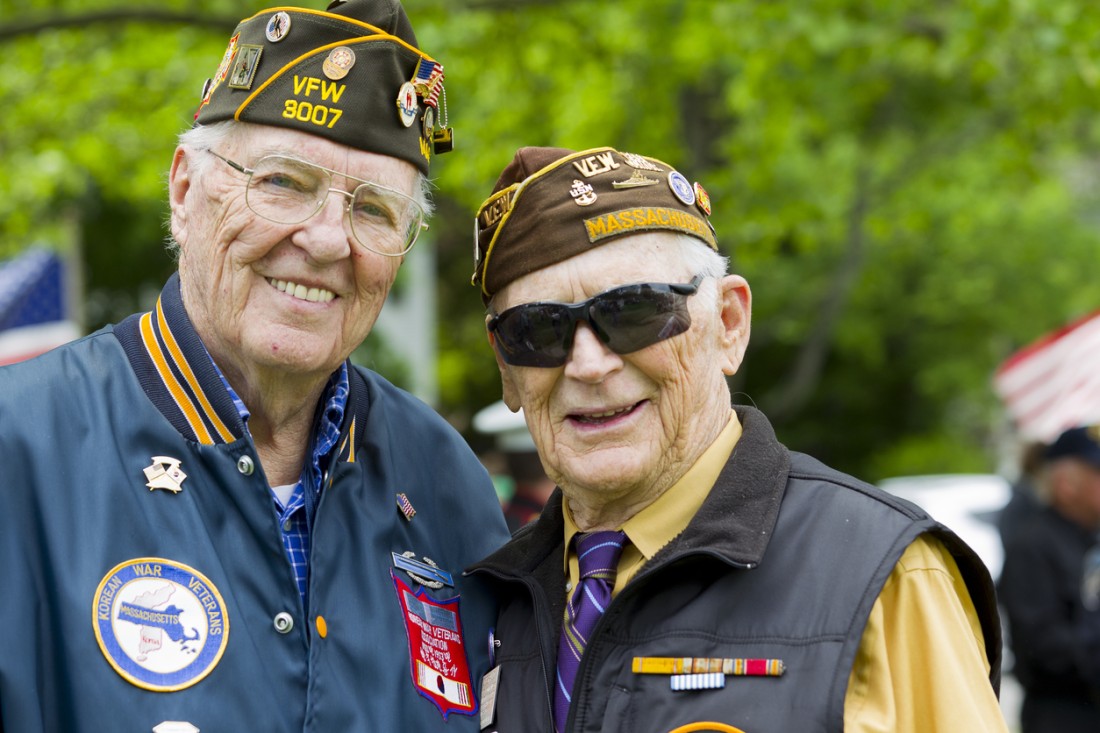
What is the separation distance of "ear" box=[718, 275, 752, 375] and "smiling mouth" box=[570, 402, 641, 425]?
26 centimetres

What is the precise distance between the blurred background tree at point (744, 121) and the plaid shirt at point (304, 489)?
7.57 ft

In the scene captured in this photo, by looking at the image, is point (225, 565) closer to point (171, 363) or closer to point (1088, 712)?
point (171, 363)

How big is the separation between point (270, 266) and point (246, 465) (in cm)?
42

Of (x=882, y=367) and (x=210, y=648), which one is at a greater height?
(x=882, y=367)

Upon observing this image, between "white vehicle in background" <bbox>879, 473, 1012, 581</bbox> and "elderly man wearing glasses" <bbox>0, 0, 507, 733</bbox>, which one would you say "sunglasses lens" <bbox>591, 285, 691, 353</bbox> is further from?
"white vehicle in background" <bbox>879, 473, 1012, 581</bbox>

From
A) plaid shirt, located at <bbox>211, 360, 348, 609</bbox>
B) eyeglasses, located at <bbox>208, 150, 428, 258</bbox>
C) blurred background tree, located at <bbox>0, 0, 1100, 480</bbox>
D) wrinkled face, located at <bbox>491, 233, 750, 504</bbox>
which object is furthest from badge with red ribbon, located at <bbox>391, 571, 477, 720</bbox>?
blurred background tree, located at <bbox>0, 0, 1100, 480</bbox>

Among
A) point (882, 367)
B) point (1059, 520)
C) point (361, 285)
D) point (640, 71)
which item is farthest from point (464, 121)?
point (882, 367)

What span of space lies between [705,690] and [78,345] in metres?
1.43

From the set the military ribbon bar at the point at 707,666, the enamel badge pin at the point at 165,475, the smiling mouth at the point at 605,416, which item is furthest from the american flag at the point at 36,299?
the military ribbon bar at the point at 707,666

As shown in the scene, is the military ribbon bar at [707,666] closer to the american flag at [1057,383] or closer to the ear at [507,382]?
the ear at [507,382]

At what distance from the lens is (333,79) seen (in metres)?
2.81

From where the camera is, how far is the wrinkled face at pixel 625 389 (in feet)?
9.18

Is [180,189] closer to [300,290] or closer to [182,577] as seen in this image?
[300,290]

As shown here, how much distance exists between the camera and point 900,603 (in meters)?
2.48
